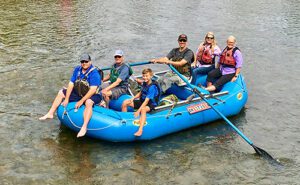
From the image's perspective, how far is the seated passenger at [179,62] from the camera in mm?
8836

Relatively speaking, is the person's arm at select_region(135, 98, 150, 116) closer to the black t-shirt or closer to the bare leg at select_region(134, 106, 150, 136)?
the bare leg at select_region(134, 106, 150, 136)

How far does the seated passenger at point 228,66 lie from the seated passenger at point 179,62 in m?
0.67

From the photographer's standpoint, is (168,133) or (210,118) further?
(210,118)

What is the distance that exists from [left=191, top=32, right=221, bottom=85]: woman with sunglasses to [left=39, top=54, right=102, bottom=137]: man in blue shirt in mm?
2854

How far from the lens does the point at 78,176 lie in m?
6.68

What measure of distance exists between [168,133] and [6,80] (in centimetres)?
523

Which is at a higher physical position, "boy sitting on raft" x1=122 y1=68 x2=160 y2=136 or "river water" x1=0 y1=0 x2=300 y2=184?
"boy sitting on raft" x1=122 y1=68 x2=160 y2=136

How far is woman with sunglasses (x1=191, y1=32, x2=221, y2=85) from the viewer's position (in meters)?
9.63

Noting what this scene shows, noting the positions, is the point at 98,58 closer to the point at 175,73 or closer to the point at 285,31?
Answer: the point at 175,73

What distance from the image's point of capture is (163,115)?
783 cm

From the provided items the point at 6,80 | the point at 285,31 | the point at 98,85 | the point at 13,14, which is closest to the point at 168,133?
the point at 98,85

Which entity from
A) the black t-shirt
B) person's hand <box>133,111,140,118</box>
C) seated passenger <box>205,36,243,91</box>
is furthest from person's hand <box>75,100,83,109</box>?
seated passenger <box>205,36,243,91</box>

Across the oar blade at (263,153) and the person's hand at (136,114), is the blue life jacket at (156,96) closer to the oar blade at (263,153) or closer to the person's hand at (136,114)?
the person's hand at (136,114)

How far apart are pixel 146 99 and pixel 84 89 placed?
3.91 ft
